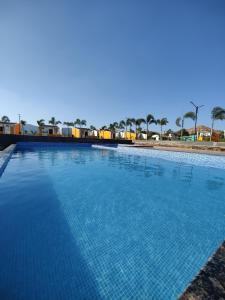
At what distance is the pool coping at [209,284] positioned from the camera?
2.93ft

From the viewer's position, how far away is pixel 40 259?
2.25 meters

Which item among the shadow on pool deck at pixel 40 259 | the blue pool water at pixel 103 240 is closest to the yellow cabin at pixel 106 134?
the blue pool water at pixel 103 240

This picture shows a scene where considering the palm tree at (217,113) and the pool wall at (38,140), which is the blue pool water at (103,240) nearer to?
the pool wall at (38,140)

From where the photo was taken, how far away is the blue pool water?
74.2 inches

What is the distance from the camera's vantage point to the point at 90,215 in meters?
3.60

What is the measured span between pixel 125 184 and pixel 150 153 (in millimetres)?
9470

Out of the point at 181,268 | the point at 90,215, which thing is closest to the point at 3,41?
the point at 90,215

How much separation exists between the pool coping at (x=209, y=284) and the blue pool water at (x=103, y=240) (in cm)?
99

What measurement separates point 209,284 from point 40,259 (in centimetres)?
213

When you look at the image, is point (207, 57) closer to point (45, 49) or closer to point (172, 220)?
point (45, 49)

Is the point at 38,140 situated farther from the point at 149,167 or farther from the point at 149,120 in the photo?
the point at 149,120

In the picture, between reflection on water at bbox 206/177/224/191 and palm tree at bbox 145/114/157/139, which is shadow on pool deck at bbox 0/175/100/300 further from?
palm tree at bbox 145/114/157/139

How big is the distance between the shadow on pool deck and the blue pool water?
1cm

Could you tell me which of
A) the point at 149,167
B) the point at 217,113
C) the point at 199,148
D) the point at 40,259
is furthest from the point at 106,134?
the point at 40,259
